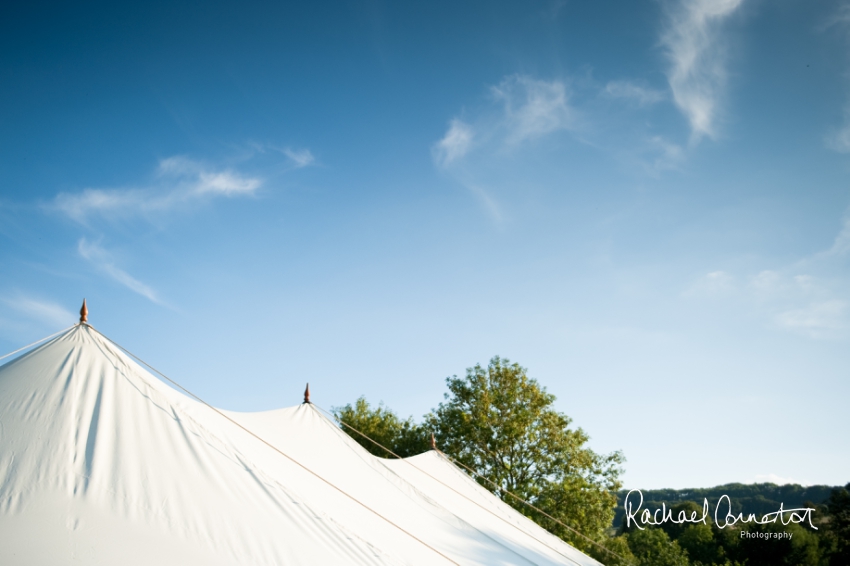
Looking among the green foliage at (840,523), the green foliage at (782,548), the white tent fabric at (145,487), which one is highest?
the white tent fabric at (145,487)

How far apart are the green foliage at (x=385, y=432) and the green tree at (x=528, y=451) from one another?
2026 mm

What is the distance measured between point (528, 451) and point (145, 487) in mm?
17682

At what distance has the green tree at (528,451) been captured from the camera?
17828mm

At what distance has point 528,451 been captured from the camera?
62.8 ft

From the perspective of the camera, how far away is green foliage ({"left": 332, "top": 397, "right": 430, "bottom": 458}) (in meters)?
22.7

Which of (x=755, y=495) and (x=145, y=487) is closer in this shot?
(x=145, y=487)

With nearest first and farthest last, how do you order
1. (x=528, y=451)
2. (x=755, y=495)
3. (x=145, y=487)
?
1. (x=145, y=487)
2. (x=528, y=451)
3. (x=755, y=495)

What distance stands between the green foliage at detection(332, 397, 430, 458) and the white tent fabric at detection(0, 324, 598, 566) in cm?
1842

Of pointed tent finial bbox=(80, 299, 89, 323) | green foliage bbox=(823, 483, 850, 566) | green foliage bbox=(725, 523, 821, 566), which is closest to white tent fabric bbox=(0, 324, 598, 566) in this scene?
pointed tent finial bbox=(80, 299, 89, 323)

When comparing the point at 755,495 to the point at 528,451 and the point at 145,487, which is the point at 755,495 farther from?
the point at 145,487

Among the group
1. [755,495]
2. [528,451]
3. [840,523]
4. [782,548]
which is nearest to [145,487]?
[528,451]

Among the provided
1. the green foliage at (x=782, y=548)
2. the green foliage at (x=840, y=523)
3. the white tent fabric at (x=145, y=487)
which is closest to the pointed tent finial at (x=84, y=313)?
the white tent fabric at (x=145, y=487)

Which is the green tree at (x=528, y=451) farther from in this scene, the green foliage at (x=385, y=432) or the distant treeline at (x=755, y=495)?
the distant treeline at (x=755, y=495)

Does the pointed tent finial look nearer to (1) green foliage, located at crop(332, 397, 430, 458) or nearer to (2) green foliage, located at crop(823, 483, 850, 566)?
(1) green foliage, located at crop(332, 397, 430, 458)
